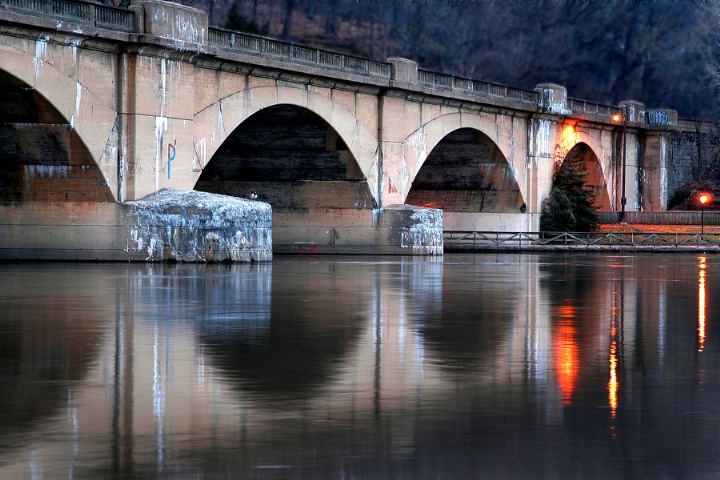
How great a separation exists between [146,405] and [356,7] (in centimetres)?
13156

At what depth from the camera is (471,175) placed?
64.2 metres

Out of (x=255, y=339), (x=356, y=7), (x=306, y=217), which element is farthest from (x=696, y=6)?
(x=255, y=339)

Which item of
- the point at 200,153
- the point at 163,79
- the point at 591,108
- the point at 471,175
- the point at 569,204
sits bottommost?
the point at 569,204

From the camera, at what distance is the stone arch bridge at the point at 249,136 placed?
3600 cm

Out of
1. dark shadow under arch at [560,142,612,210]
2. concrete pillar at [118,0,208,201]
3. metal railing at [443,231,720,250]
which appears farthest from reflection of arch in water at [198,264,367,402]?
dark shadow under arch at [560,142,612,210]

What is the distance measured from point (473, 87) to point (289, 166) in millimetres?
11550

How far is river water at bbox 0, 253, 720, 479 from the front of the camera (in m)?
8.80

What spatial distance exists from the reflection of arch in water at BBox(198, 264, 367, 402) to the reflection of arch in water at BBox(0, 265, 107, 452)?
153cm

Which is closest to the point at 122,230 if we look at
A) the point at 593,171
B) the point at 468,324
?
the point at 468,324

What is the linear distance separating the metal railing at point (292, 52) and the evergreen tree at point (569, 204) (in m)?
18.1

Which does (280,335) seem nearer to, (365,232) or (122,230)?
(122,230)

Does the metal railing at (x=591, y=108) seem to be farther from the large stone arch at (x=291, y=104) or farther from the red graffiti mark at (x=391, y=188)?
the large stone arch at (x=291, y=104)

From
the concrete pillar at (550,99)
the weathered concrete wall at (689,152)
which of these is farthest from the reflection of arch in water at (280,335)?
the weathered concrete wall at (689,152)

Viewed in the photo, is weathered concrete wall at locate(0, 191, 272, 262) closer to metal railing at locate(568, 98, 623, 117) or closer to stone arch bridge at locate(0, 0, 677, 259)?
stone arch bridge at locate(0, 0, 677, 259)
